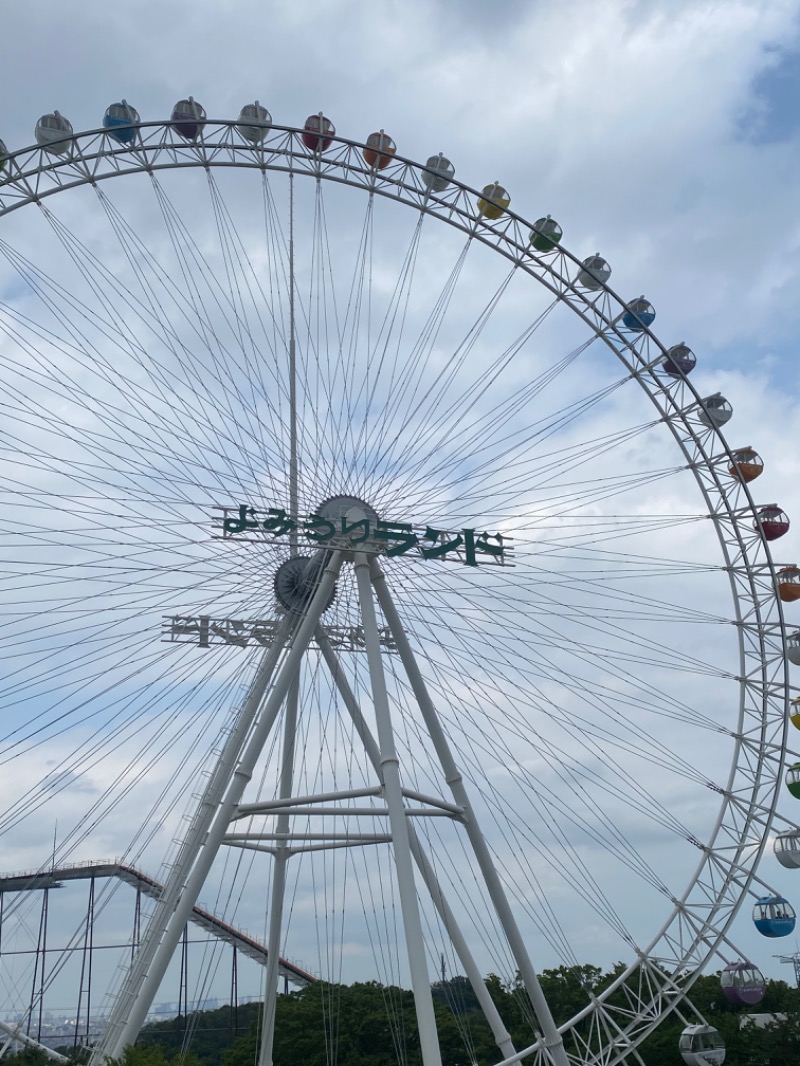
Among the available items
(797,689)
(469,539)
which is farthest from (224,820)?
(797,689)

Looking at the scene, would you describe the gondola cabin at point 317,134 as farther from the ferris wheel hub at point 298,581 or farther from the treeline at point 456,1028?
the treeline at point 456,1028

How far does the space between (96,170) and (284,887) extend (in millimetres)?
17009

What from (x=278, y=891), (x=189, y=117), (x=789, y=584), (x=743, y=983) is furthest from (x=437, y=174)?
(x=743, y=983)

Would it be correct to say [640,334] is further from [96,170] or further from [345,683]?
[96,170]

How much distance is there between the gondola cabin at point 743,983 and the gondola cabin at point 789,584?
31.8ft

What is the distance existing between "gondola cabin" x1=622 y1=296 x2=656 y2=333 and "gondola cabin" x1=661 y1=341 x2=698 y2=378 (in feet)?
3.22

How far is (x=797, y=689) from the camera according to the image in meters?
31.2

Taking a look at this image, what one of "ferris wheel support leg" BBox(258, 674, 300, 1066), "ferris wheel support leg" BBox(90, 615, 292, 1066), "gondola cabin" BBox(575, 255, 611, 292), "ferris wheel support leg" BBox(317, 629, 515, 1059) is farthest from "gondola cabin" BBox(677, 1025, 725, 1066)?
"gondola cabin" BBox(575, 255, 611, 292)

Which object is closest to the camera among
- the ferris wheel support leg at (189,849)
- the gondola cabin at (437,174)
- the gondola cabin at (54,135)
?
the ferris wheel support leg at (189,849)

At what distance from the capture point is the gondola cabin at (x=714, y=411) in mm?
32094

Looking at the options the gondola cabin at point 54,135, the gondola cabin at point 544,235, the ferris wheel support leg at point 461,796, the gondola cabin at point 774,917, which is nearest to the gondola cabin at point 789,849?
the gondola cabin at point 774,917

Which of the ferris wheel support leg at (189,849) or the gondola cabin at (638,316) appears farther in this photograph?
the gondola cabin at (638,316)

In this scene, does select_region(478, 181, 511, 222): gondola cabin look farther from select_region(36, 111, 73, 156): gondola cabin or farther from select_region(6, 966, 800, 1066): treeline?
select_region(6, 966, 800, 1066): treeline

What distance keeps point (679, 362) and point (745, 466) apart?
3383mm
